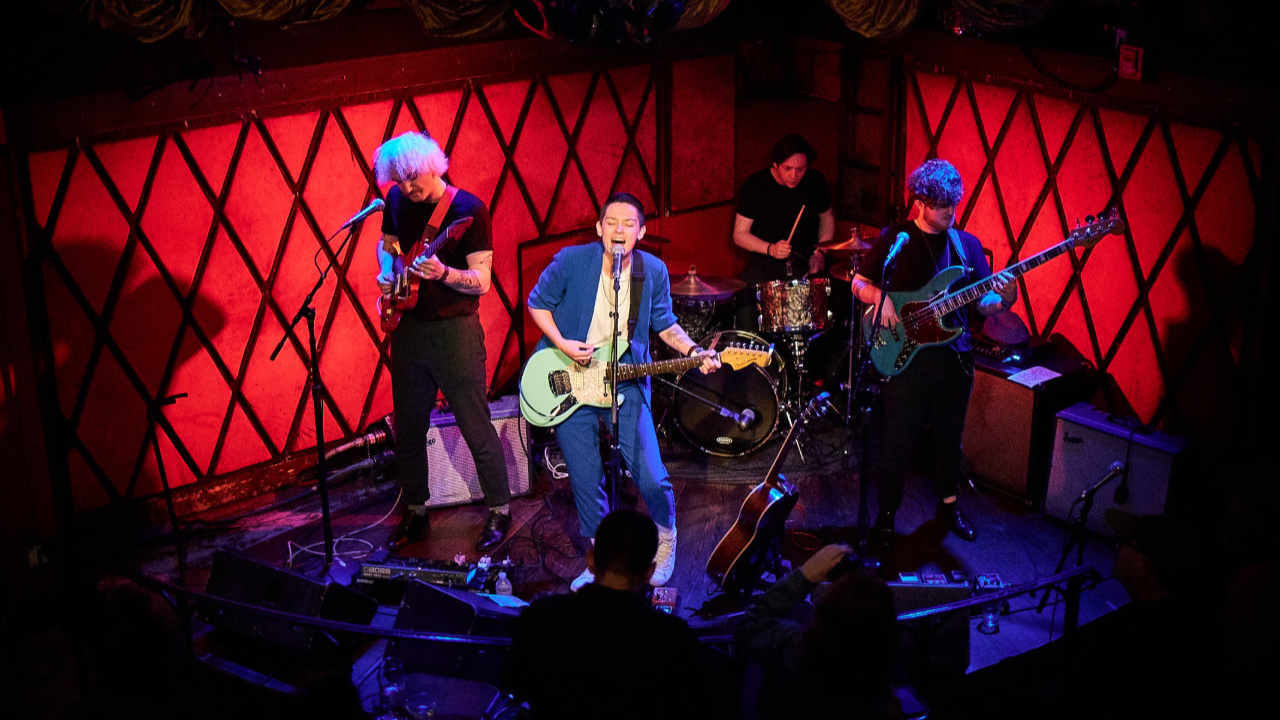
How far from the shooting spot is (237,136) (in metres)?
5.78

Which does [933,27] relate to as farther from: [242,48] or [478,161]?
[242,48]

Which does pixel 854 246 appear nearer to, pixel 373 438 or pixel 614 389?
pixel 614 389

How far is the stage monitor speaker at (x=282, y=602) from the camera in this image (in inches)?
164

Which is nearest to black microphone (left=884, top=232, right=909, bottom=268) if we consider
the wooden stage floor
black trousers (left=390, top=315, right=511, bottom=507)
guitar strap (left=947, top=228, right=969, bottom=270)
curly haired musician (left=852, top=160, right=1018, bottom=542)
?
curly haired musician (left=852, top=160, right=1018, bottom=542)

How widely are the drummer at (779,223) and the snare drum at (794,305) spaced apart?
369 millimetres

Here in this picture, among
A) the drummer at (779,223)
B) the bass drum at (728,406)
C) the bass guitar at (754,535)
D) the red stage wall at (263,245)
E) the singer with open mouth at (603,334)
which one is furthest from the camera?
the drummer at (779,223)

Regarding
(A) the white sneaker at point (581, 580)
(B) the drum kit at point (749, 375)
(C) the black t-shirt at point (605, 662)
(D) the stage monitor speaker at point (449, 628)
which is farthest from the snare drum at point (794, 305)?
(C) the black t-shirt at point (605, 662)

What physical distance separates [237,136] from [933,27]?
4.11 m

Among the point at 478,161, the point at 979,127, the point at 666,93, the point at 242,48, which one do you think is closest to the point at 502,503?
the point at 478,161

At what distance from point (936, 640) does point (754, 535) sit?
→ 920 mm

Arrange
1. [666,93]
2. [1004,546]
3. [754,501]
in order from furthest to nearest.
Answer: [666,93], [1004,546], [754,501]

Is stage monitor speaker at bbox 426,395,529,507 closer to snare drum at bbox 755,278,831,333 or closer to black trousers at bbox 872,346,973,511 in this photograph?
snare drum at bbox 755,278,831,333

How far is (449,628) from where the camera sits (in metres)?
3.96

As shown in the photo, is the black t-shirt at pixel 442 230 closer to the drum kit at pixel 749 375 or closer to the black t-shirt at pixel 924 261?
the drum kit at pixel 749 375
